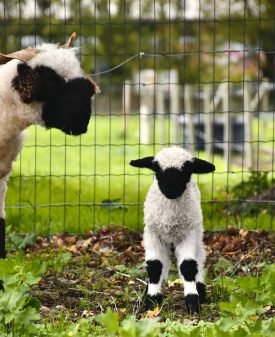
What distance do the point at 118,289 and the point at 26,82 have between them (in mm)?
1890

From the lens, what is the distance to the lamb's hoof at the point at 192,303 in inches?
221

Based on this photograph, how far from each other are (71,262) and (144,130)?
1312cm

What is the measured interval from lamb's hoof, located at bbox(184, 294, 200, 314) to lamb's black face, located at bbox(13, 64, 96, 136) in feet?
4.41

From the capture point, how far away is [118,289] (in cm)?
639

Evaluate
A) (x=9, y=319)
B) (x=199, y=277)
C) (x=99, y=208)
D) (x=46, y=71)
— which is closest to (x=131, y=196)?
(x=99, y=208)

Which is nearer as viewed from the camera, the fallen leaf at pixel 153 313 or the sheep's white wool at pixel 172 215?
the fallen leaf at pixel 153 313

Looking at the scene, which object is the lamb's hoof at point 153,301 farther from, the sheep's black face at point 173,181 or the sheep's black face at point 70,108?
the sheep's black face at point 70,108

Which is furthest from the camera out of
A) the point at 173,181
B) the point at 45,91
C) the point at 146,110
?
the point at 146,110

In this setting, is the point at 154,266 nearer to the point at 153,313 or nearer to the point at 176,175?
the point at 153,313

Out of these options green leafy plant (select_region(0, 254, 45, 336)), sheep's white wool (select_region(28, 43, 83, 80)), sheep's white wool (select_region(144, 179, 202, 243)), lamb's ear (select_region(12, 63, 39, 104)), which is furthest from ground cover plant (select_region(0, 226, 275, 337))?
sheep's white wool (select_region(28, 43, 83, 80))

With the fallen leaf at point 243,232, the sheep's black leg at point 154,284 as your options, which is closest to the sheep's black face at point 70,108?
the sheep's black leg at point 154,284

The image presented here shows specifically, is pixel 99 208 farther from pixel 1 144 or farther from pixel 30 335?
pixel 30 335

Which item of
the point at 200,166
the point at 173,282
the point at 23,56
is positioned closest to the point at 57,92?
the point at 23,56

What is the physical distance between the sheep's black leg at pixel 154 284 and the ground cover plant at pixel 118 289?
86 mm
